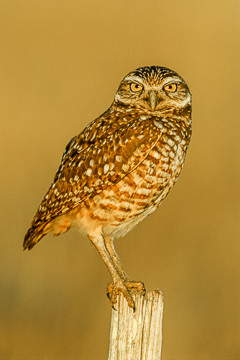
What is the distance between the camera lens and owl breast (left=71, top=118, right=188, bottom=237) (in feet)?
10.5

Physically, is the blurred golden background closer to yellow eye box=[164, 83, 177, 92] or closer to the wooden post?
the wooden post

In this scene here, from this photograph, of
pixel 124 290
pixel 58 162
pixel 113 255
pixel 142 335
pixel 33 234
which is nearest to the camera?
pixel 142 335

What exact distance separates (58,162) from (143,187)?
2.75 meters

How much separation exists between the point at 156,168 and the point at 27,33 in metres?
4.05

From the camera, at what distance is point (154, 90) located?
3.26m

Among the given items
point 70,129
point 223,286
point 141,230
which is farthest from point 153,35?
point 223,286

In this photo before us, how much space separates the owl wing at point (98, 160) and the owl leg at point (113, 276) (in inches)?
10.1

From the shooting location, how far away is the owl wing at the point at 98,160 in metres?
3.18

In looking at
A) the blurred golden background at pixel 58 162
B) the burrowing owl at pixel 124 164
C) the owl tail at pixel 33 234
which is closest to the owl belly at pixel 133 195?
the burrowing owl at pixel 124 164

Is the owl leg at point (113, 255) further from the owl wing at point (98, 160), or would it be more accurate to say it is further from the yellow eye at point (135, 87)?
the yellow eye at point (135, 87)

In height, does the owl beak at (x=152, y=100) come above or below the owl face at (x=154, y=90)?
below

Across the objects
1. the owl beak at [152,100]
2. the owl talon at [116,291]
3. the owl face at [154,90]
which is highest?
the owl face at [154,90]

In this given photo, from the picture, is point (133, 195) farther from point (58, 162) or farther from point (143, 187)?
point (58, 162)

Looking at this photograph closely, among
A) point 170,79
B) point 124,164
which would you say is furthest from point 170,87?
point 124,164
